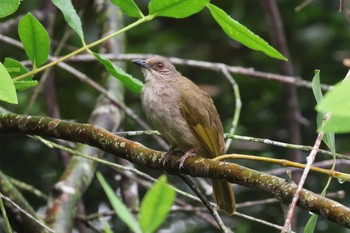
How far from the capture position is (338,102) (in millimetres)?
1190

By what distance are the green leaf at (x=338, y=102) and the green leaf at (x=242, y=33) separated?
4.55 ft

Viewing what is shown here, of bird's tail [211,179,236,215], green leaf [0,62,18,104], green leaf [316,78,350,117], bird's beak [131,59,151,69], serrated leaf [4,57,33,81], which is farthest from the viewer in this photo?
bird's beak [131,59,151,69]

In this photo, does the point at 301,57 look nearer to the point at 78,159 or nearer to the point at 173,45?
the point at 173,45

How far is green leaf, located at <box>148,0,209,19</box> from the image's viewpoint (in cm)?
244

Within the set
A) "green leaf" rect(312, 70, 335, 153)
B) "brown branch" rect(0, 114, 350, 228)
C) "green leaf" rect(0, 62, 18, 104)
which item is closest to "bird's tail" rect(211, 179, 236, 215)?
"brown branch" rect(0, 114, 350, 228)

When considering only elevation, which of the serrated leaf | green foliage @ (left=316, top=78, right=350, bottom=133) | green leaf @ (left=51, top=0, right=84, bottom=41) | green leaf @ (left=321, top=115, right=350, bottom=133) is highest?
green leaf @ (left=51, top=0, right=84, bottom=41)

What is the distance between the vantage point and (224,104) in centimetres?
606

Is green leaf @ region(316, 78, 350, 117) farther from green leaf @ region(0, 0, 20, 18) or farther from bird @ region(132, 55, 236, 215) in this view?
bird @ region(132, 55, 236, 215)

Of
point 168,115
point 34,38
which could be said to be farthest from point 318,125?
point 168,115

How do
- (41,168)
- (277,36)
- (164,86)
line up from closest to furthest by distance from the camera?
1. (164,86)
2. (277,36)
3. (41,168)

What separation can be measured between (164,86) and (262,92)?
79.4 inches

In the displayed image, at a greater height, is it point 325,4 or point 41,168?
point 325,4

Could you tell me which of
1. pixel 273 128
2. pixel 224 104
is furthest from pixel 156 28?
pixel 273 128

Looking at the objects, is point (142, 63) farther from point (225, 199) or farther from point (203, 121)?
point (225, 199)
